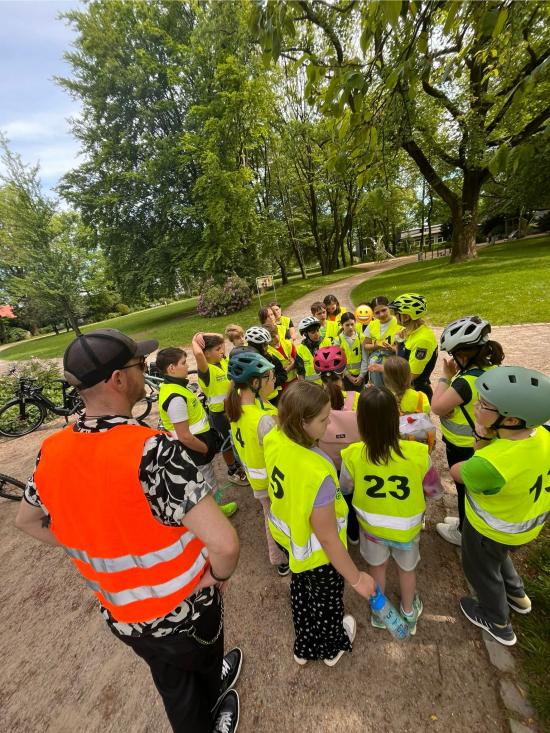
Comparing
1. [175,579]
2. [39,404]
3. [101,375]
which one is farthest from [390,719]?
[39,404]

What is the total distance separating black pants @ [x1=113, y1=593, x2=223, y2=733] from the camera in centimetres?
172

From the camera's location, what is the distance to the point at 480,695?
2213 mm

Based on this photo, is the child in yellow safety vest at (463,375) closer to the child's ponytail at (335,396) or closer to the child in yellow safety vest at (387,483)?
the child in yellow safety vest at (387,483)

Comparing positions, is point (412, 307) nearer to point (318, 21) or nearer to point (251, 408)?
point (251, 408)

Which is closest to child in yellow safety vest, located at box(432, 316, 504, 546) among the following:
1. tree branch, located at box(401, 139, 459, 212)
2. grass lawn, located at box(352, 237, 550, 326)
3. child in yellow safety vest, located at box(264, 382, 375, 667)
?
child in yellow safety vest, located at box(264, 382, 375, 667)

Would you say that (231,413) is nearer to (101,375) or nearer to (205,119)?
(101,375)

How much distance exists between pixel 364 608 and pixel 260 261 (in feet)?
83.1

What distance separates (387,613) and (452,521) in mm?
1747

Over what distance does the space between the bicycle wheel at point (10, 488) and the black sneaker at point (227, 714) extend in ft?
15.5

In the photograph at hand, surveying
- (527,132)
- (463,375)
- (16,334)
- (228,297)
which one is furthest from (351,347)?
(16,334)

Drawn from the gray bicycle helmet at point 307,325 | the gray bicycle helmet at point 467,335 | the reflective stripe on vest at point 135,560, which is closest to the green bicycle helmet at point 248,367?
the reflective stripe on vest at point 135,560

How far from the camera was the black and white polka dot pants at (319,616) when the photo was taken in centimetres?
239

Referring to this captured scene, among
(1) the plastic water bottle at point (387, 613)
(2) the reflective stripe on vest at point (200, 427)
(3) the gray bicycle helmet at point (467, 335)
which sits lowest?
(1) the plastic water bottle at point (387, 613)

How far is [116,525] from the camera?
1412 millimetres
